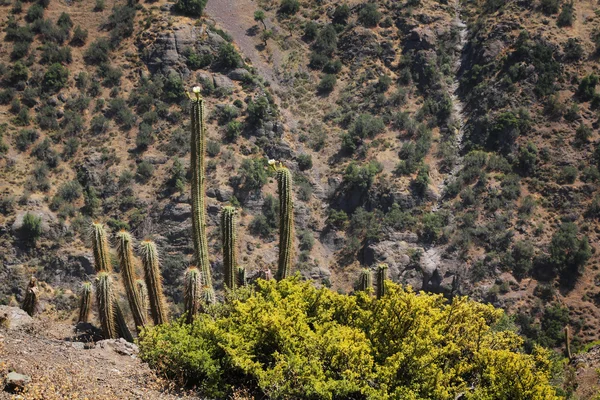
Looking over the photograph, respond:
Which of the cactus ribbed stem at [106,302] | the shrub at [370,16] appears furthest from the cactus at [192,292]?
the shrub at [370,16]

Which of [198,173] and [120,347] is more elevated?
[198,173]

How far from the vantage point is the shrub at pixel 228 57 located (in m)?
54.5

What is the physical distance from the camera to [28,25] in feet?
178

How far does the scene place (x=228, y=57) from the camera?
179ft

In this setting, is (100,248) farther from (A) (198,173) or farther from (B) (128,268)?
(A) (198,173)

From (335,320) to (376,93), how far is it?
1608 inches

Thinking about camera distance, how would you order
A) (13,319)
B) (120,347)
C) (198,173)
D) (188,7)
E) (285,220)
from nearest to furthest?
1. (120,347)
2. (13,319)
3. (198,173)
4. (285,220)
5. (188,7)

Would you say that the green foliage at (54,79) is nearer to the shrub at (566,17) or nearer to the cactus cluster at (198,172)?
the cactus cluster at (198,172)

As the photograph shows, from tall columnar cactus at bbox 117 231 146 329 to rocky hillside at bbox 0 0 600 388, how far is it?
17.7 metres

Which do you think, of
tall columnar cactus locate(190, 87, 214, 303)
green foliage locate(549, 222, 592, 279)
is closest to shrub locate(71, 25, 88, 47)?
green foliage locate(549, 222, 592, 279)

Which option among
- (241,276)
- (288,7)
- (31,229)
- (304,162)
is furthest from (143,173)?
(241,276)

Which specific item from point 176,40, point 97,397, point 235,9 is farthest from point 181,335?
point 235,9

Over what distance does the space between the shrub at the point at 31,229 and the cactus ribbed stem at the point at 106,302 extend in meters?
23.7

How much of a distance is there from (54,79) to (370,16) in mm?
27000
